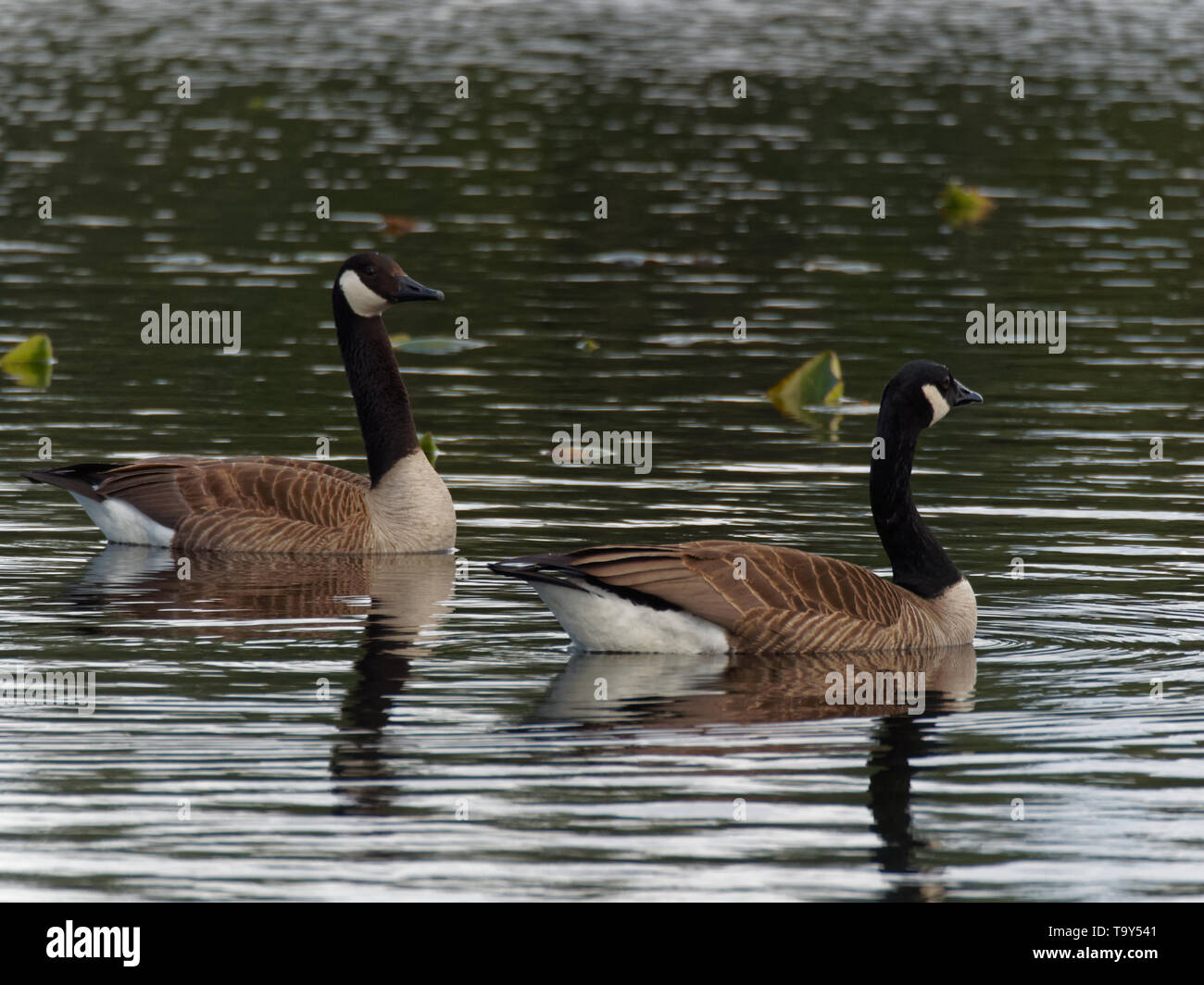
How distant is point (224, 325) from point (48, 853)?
18.4m

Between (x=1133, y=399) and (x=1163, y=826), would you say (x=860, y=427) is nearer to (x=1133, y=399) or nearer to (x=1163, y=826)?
(x=1133, y=399)

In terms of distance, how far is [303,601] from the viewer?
15.3 meters

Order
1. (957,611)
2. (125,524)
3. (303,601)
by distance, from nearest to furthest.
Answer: (957,611) → (303,601) → (125,524)

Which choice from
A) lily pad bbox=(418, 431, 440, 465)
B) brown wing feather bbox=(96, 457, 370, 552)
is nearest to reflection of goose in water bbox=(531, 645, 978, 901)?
brown wing feather bbox=(96, 457, 370, 552)

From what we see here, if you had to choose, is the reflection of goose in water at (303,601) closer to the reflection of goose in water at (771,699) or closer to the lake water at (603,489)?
the lake water at (603,489)

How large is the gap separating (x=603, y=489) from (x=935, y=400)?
17.3ft

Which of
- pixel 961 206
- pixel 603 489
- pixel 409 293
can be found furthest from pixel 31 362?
pixel 961 206

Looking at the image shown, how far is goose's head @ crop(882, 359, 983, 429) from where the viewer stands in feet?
46.7

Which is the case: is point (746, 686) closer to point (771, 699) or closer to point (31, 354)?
point (771, 699)

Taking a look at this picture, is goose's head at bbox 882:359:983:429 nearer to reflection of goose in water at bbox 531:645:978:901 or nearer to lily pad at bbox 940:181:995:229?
reflection of goose in water at bbox 531:645:978:901

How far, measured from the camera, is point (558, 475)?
64.0 feet

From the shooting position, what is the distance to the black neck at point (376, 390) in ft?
58.5
